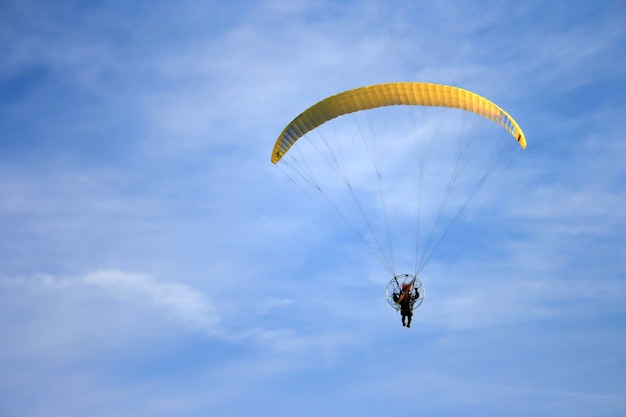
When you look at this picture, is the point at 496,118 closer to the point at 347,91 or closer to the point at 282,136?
the point at 347,91

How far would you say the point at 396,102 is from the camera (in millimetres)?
46688

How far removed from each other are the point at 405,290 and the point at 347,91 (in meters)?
9.81

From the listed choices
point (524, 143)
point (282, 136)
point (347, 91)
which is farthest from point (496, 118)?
point (282, 136)

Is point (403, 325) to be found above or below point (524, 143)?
below

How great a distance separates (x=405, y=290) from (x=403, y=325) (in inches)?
67.5

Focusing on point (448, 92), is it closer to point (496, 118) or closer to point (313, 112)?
point (496, 118)

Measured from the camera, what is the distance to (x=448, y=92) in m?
45.8

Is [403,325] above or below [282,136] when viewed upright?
below

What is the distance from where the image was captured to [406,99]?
46.3m

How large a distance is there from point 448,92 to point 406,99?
197 cm

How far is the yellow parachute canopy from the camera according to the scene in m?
45.7

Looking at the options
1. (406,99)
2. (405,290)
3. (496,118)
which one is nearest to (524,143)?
(496,118)

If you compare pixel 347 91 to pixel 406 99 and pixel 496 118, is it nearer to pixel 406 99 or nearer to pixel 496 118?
pixel 406 99

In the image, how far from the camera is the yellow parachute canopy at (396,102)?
150ft
